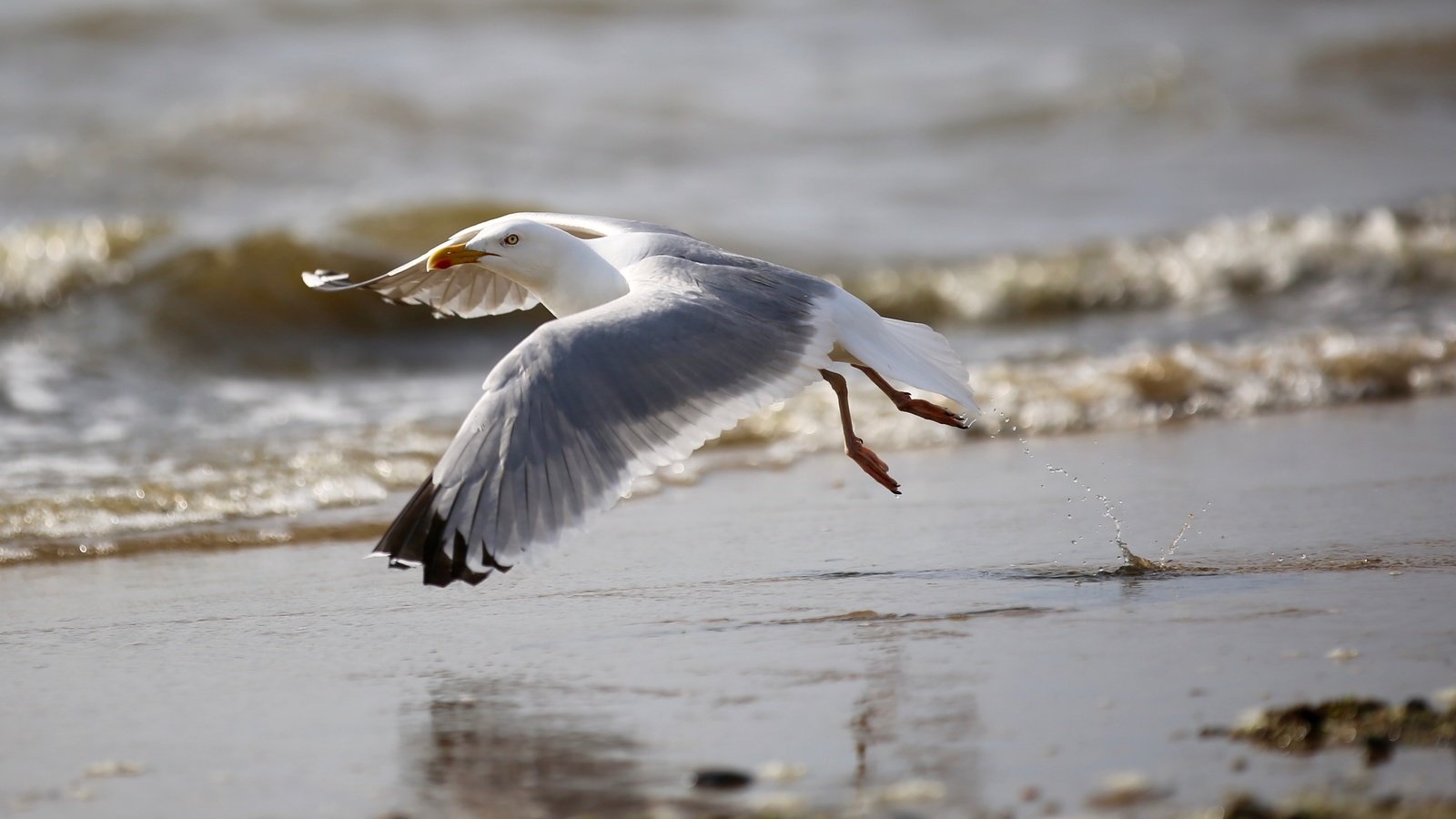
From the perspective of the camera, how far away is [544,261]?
204 inches

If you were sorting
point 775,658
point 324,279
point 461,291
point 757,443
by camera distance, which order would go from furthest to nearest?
point 757,443
point 461,291
point 324,279
point 775,658

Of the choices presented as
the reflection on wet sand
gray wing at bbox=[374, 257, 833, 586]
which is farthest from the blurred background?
the reflection on wet sand

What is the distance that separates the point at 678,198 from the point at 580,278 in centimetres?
863

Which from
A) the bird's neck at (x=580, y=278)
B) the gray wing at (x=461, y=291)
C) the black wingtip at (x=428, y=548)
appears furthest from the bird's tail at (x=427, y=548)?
the gray wing at (x=461, y=291)

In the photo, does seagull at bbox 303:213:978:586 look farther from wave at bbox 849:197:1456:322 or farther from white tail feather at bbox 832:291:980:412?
wave at bbox 849:197:1456:322

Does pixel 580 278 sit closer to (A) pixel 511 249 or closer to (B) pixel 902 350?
(A) pixel 511 249

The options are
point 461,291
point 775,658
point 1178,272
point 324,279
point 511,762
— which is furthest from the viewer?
point 1178,272

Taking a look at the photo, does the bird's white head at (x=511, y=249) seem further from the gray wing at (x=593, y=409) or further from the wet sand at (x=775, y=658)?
the wet sand at (x=775, y=658)

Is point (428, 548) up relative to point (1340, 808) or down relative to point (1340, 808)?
up

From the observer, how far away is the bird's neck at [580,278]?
516 centimetres

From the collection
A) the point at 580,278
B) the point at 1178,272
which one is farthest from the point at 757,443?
the point at 1178,272

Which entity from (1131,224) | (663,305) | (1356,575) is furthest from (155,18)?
(1356,575)

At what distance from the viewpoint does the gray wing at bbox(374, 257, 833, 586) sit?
3902 mm

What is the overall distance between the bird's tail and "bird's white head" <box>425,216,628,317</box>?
1410mm
